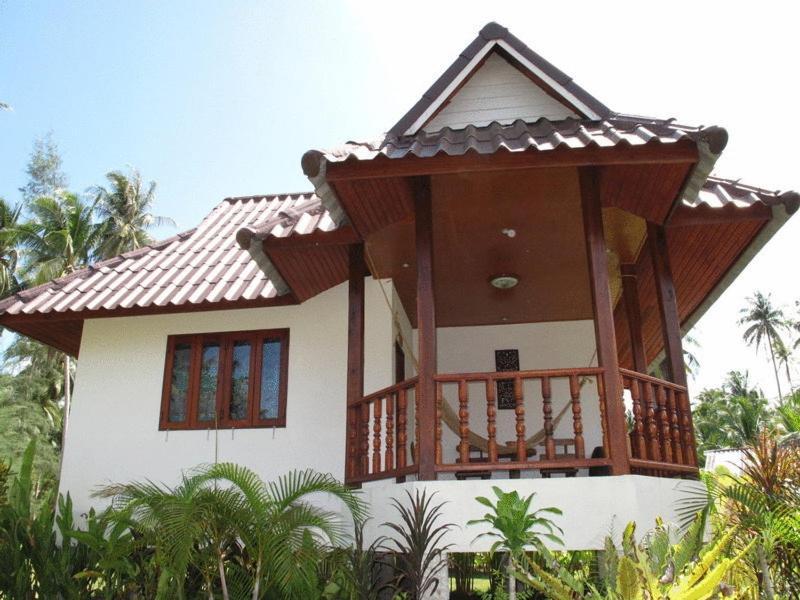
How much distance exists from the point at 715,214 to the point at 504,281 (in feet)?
7.97

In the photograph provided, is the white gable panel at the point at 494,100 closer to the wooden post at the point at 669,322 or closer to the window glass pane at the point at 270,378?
the wooden post at the point at 669,322

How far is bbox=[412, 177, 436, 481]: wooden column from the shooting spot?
5.28 m

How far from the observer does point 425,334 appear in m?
5.58

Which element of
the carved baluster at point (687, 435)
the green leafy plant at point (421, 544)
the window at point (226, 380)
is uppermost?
the window at point (226, 380)

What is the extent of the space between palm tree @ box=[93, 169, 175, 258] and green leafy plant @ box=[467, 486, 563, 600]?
24.6 m

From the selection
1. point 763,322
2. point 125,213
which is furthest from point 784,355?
point 125,213

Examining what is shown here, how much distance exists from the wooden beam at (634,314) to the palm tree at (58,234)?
19349 mm

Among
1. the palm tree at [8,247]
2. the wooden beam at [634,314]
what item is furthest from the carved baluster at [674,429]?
the palm tree at [8,247]

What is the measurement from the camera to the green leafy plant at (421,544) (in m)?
→ 4.96

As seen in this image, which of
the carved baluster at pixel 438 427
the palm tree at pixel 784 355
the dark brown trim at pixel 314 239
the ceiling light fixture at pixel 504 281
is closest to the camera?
the carved baluster at pixel 438 427

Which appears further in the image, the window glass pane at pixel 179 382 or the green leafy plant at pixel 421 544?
the window glass pane at pixel 179 382

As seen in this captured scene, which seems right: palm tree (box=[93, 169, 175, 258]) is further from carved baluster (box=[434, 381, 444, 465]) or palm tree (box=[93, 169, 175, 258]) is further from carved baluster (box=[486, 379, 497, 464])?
carved baluster (box=[486, 379, 497, 464])

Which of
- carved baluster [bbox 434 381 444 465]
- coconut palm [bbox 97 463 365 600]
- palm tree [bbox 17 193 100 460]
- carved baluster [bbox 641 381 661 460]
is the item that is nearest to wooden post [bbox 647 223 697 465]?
carved baluster [bbox 641 381 661 460]

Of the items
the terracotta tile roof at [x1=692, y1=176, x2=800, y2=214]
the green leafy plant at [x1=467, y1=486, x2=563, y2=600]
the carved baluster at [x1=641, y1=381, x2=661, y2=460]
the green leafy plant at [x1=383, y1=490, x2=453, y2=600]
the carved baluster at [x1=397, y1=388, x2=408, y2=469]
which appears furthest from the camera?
the terracotta tile roof at [x1=692, y1=176, x2=800, y2=214]
